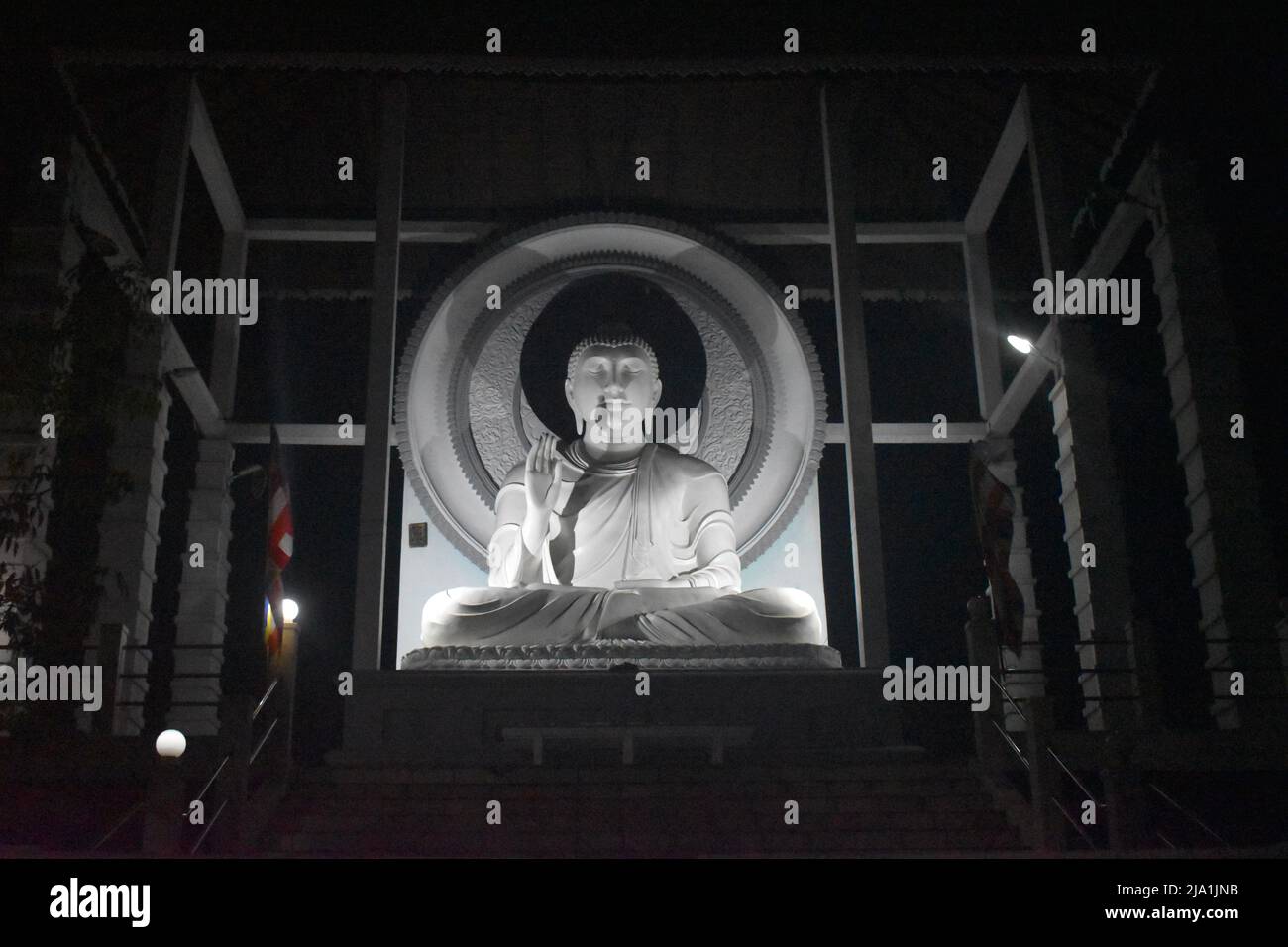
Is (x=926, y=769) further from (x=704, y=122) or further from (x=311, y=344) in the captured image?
(x=311, y=344)

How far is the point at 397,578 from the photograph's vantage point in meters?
10.9

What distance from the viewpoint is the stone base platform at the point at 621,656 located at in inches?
308

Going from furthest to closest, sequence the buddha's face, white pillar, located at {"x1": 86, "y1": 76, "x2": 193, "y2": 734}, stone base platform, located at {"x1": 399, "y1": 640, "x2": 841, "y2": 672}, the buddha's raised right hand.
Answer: the buddha's face
the buddha's raised right hand
white pillar, located at {"x1": 86, "y1": 76, "x2": 193, "y2": 734}
stone base platform, located at {"x1": 399, "y1": 640, "x2": 841, "y2": 672}

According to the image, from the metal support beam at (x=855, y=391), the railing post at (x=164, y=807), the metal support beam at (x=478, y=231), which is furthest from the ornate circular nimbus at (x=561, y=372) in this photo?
the railing post at (x=164, y=807)

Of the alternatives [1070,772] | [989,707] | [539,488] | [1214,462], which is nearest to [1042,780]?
[1070,772]

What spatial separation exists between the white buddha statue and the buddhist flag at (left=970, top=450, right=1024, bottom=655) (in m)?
1.08

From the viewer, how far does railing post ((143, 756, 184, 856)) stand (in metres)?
5.44

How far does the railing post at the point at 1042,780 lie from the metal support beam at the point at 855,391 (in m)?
1.72

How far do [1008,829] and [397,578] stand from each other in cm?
584

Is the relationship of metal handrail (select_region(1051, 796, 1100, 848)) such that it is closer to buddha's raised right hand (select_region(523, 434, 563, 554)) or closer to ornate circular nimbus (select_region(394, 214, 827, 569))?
ornate circular nimbus (select_region(394, 214, 827, 569))

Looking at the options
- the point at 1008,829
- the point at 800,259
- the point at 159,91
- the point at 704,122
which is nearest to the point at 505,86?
the point at 704,122

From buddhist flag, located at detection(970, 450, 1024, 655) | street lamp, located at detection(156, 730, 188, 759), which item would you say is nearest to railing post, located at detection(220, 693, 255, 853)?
street lamp, located at detection(156, 730, 188, 759)

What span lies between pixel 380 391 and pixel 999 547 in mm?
3667

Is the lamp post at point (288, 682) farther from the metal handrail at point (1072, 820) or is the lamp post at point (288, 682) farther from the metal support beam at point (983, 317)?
the metal support beam at point (983, 317)
